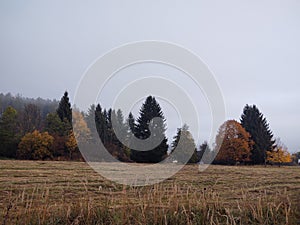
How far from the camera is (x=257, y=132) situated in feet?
124

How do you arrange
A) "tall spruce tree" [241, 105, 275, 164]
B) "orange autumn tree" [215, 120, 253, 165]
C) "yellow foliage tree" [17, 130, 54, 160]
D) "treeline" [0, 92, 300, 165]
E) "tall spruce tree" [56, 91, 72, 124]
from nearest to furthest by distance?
"treeline" [0, 92, 300, 165]
"yellow foliage tree" [17, 130, 54, 160]
"orange autumn tree" [215, 120, 253, 165]
"tall spruce tree" [241, 105, 275, 164]
"tall spruce tree" [56, 91, 72, 124]

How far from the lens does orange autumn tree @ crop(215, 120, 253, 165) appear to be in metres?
32.8

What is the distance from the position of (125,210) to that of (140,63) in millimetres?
6022

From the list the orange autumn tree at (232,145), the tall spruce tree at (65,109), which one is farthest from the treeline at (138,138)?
the tall spruce tree at (65,109)

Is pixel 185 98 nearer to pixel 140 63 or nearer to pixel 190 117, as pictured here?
pixel 190 117

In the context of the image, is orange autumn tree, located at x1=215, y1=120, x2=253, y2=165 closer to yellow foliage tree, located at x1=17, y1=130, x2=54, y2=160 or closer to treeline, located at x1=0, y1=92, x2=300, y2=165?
treeline, located at x1=0, y1=92, x2=300, y2=165

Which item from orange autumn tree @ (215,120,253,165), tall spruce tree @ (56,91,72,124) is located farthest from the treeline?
tall spruce tree @ (56,91,72,124)

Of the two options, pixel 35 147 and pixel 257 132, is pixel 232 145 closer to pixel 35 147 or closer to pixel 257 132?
pixel 257 132

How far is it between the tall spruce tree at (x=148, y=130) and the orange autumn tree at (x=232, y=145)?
A: 25.4 ft

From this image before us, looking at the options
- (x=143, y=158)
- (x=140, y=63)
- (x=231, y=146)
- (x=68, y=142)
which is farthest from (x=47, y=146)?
(x=140, y=63)

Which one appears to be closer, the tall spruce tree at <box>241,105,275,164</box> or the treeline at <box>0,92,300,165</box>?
the treeline at <box>0,92,300,165</box>

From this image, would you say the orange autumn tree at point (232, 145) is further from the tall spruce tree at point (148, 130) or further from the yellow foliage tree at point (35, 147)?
the yellow foliage tree at point (35, 147)

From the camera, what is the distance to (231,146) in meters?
33.2

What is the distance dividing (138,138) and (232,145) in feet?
44.5
